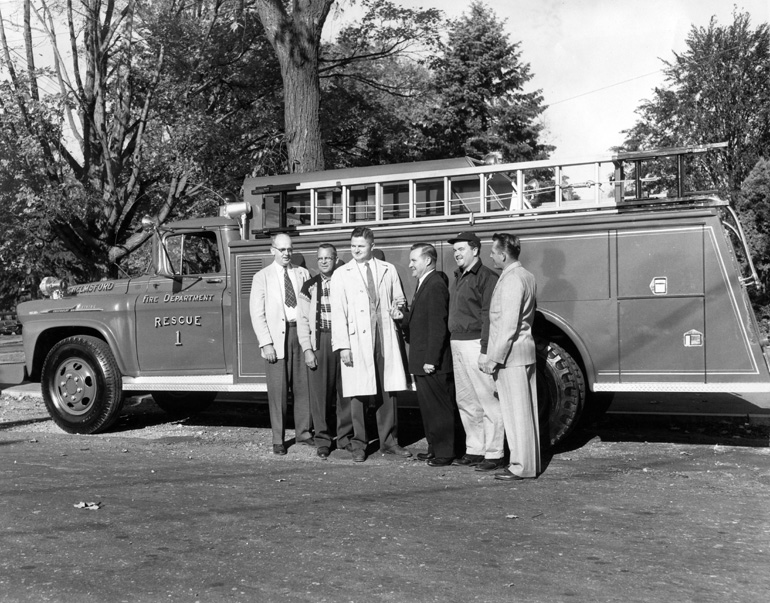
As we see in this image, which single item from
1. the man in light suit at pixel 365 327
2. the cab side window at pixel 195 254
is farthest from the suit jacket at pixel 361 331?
the cab side window at pixel 195 254

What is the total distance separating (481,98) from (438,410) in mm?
28280

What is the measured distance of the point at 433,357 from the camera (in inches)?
306

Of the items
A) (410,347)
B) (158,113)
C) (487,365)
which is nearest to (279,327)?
(410,347)

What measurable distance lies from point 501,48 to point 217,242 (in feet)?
90.3

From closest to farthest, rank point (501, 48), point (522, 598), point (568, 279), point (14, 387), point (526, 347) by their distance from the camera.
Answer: point (522, 598), point (526, 347), point (568, 279), point (14, 387), point (501, 48)

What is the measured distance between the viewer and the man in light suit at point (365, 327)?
8109 mm

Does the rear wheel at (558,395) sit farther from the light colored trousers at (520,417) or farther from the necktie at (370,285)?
the necktie at (370,285)

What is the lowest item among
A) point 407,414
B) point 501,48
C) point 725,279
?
point 407,414

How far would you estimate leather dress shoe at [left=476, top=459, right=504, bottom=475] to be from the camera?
7.49m

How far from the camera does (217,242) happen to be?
9.98 meters

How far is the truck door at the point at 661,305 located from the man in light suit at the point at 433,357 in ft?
4.75

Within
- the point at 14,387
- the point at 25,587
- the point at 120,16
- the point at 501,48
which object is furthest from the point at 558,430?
the point at 501,48

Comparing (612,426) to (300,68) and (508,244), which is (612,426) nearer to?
(508,244)

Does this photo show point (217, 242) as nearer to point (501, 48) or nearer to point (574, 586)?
point (574, 586)
